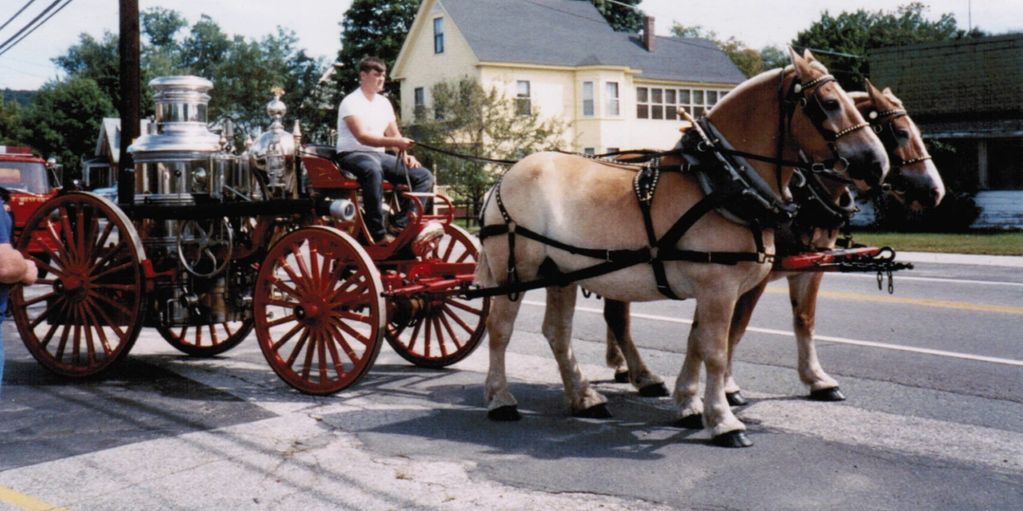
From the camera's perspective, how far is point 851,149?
5.89m

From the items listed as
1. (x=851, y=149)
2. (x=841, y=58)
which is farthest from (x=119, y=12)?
(x=841, y=58)

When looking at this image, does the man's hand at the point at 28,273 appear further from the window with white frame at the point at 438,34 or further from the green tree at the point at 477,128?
the window with white frame at the point at 438,34

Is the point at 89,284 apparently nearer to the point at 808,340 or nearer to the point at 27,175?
the point at 808,340

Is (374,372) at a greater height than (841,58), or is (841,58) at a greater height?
(841,58)

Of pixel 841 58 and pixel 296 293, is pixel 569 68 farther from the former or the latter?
pixel 296 293

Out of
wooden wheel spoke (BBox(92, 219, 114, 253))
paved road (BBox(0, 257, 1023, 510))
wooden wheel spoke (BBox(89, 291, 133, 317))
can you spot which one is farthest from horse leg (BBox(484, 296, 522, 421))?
wooden wheel spoke (BBox(92, 219, 114, 253))

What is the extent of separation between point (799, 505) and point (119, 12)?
41.6ft

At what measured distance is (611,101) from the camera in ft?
159

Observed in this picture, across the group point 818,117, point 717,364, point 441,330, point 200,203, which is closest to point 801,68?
point 818,117

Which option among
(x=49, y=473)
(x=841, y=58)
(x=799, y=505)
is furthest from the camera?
(x=841, y=58)

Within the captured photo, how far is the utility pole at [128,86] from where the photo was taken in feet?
46.6

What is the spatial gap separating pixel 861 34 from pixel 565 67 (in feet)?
59.7

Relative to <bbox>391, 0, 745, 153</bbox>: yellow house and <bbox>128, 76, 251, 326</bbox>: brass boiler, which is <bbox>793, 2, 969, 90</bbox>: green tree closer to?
<bbox>391, 0, 745, 153</bbox>: yellow house

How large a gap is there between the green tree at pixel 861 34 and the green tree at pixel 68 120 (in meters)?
43.9
